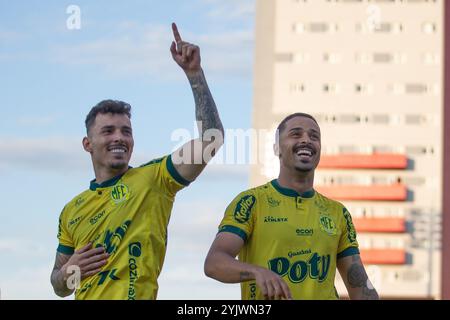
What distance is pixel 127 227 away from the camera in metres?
7.62

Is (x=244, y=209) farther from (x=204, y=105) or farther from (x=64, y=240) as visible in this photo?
(x=64, y=240)

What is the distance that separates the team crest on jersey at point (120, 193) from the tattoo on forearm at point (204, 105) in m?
0.78

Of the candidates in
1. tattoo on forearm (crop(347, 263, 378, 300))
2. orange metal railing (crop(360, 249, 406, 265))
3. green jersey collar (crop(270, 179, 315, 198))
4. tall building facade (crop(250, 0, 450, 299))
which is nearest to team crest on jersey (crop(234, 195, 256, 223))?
green jersey collar (crop(270, 179, 315, 198))

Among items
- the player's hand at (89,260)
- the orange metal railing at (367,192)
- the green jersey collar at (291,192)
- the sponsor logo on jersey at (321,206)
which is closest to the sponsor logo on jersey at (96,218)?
the player's hand at (89,260)

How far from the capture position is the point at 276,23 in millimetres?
97062

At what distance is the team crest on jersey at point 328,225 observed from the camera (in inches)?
311

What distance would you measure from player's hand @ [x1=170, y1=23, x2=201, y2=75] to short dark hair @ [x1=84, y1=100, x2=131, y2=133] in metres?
0.64

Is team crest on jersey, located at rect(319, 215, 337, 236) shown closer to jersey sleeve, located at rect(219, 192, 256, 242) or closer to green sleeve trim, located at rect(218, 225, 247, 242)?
jersey sleeve, located at rect(219, 192, 256, 242)

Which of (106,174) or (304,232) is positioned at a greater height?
(106,174)

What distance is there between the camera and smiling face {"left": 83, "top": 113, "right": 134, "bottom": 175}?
307 inches

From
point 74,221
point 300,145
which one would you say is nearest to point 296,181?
point 300,145

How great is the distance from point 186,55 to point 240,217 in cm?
125
